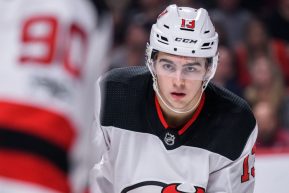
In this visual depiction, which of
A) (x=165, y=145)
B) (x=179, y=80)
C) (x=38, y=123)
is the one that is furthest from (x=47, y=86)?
(x=165, y=145)

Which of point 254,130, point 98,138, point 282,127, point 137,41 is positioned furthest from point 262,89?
point 98,138

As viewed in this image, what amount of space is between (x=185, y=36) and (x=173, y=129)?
0.33m

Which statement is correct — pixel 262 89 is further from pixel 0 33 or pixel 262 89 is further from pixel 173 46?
pixel 0 33

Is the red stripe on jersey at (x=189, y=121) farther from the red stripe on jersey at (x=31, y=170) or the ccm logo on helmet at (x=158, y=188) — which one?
the red stripe on jersey at (x=31, y=170)

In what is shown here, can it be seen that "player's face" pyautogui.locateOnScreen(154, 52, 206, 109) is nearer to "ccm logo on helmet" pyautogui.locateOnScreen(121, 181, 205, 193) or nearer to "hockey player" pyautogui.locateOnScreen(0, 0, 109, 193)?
"ccm logo on helmet" pyautogui.locateOnScreen(121, 181, 205, 193)

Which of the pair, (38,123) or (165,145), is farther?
(165,145)

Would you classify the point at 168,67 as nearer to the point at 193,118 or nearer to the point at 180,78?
the point at 180,78

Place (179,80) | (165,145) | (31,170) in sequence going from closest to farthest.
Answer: (31,170)
(179,80)
(165,145)

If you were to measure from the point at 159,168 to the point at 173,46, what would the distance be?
1.39 feet

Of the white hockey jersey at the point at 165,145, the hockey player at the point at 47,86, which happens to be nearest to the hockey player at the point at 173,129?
the white hockey jersey at the point at 165,145

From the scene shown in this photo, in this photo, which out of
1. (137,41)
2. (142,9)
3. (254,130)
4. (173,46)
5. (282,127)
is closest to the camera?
(173,46)

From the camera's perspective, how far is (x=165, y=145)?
238 centimetres

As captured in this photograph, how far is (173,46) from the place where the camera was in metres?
2.28

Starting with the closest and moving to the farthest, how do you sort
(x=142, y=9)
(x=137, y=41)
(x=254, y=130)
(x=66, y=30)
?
(x=66, y=30), (x=254, y=130), (x=137, y=41), (x=142, y=9)
